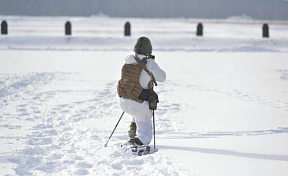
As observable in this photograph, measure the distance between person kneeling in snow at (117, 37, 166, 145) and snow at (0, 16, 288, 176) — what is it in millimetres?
308

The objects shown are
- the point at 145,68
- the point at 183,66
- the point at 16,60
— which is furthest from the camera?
the point at 16,60

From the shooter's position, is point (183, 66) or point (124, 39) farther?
point (124, 39)

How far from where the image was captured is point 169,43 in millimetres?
18531

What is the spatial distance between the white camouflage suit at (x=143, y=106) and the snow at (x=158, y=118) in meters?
0.23

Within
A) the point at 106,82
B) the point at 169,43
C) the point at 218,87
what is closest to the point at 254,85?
the point at 218,87

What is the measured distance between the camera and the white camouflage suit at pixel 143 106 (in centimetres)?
459

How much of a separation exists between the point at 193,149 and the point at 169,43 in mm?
14149

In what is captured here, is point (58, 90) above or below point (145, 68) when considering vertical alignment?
below

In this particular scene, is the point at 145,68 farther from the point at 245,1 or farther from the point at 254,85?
the point at 245,1

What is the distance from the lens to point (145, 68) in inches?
180

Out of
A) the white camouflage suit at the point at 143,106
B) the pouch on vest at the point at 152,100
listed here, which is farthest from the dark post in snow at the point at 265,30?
the pouch on vest at the point at 152,100

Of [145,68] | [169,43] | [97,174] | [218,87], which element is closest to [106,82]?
[218,87]

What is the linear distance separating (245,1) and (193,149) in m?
51.1

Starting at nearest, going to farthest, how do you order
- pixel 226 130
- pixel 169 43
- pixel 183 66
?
pixel 226 130
pixel 183 66
pixel 169 43
